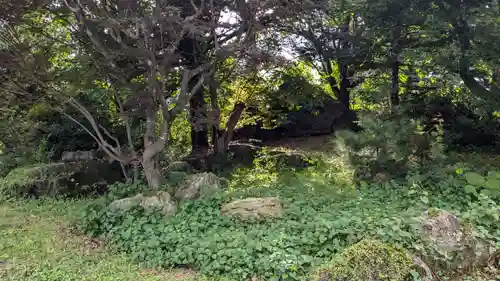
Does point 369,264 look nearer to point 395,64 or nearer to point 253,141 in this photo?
point 395,64

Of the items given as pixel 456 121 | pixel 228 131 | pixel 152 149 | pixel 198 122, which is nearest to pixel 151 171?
pixel 152 149

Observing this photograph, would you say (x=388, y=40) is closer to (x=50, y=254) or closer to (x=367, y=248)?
(x=367, y=248)

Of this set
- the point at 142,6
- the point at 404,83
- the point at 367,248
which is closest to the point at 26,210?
the point at 142,6

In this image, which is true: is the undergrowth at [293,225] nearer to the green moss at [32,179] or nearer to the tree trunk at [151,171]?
the tree trunk at [151,171]

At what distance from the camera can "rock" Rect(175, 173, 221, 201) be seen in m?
4.76

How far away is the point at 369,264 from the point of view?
9.70 ft

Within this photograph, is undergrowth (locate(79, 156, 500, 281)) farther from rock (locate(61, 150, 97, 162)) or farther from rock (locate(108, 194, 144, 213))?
rock (locate(61, 150, 97, 162))

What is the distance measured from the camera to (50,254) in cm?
374

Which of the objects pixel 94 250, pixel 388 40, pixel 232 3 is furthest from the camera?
pixel 388 40

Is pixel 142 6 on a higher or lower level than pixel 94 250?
higher

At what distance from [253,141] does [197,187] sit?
4.03 meters

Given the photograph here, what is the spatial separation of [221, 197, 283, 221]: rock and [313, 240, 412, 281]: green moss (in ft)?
3.41

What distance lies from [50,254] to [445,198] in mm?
4344

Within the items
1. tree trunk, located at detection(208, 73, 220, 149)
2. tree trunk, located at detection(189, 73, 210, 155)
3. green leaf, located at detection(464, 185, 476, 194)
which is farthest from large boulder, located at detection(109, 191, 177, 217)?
green leaf, located at detection(464, 185, 476, 194)
